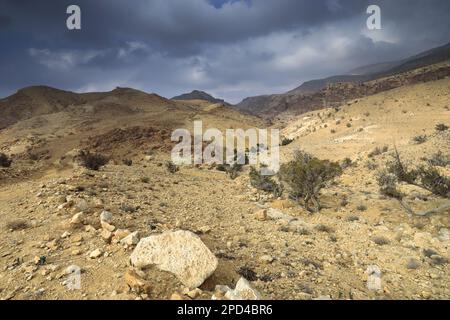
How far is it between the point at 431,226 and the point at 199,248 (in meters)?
6.47

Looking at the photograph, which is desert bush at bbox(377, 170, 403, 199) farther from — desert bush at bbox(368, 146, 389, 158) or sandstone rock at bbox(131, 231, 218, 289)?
sandstone rock at bbox(131, 231, 218, 289)

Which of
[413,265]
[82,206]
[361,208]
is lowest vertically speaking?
[413,265]

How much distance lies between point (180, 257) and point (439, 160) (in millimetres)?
12788

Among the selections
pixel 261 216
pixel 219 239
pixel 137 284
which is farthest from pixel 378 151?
pixel 137 284

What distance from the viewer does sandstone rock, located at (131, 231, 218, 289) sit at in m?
4.45

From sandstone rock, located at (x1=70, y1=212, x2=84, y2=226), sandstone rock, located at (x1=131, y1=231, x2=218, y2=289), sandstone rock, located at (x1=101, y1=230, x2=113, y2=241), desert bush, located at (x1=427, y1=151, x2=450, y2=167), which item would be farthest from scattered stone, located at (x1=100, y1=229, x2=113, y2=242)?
desert bush, located at (x1=427, y1=151, x2=450, y2=167)

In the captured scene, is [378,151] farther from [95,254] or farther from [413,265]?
[95,254]

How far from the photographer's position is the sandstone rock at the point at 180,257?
4.45 metres

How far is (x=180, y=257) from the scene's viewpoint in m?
4.59

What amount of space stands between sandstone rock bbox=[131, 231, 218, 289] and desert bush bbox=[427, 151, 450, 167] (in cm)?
1215

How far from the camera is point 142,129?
105 feet

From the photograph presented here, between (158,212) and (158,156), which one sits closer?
(158,212)

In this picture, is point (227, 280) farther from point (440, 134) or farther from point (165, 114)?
point (165, 114)
